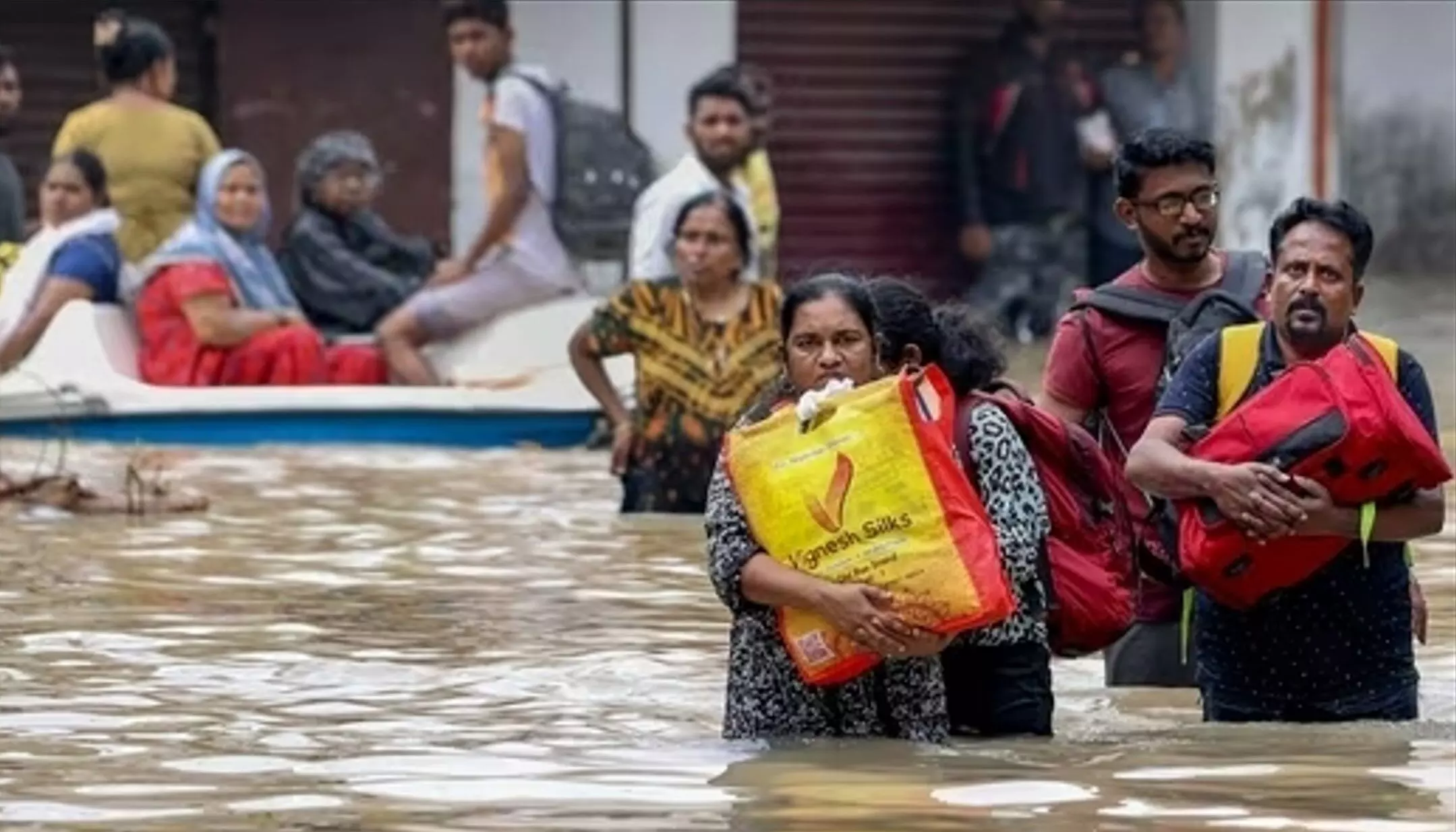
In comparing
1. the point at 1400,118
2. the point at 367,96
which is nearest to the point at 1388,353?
the point at 367,96

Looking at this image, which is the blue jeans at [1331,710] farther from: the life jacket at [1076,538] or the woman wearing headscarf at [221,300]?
the woman wearing headscarf at [221,300]

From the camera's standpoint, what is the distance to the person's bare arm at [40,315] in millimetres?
17266

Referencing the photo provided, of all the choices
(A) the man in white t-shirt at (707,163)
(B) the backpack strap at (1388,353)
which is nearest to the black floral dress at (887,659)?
(B) the backpack strap at (1388,353)

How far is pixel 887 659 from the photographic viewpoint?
734 cm

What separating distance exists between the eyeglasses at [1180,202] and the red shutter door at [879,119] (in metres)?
14.1

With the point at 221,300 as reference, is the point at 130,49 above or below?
above

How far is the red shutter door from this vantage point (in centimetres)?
2269

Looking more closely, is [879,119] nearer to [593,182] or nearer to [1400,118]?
[1400,118]

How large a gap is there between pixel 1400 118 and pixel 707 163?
737cm

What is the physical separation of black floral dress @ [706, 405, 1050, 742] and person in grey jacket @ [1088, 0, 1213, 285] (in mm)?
14839

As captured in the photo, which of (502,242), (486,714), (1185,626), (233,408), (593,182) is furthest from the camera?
A: (593,182)

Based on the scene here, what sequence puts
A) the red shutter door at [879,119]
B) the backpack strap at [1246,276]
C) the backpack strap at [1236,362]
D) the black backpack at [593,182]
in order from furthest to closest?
the red shutter door at [879,119] < the black backpack at [593,182] < the backpack strap at [1246,276] < the backpack strap at [1236,362]

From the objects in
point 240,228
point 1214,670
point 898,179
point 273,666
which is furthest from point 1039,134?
point 1214,670

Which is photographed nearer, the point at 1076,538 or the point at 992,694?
the point at 992,694
